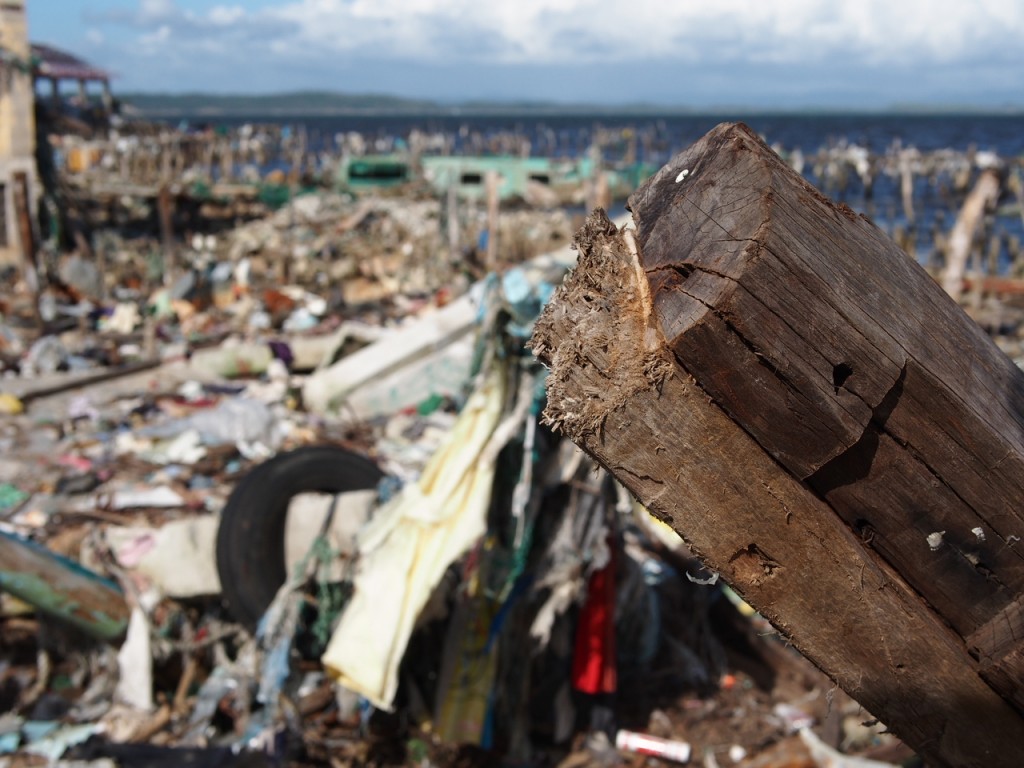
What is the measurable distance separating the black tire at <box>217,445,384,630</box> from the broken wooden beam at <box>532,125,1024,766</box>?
4.28m

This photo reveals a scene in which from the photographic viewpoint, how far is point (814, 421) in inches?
37.9

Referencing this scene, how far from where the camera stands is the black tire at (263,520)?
16.3 feet

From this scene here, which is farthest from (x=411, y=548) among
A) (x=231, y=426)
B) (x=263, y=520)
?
(x=231, y=426)

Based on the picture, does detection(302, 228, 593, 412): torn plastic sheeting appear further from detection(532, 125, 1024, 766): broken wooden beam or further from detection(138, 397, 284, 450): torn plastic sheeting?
detection(532, 125, 1024, 766): broken wooden beam

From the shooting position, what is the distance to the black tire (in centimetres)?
496

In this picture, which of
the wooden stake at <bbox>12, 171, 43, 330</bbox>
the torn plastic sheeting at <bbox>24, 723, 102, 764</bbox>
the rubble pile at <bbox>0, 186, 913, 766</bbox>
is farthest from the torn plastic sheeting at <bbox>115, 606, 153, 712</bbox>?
the wooden stake at <bbox>12, 171, 43, 330</bbox>

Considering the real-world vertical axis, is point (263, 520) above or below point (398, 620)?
below

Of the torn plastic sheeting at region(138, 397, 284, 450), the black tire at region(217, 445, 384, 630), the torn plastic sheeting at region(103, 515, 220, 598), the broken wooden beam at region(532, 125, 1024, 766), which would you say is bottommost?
the torn plastic sheeting at region(138, 397, 284, 450)

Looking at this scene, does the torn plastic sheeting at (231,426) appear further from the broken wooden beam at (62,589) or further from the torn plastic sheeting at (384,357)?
the broken wooden beam at (62,589)

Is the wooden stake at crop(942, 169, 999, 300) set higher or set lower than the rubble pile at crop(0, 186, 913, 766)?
higher

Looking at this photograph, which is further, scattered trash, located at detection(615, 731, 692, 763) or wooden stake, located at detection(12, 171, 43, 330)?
wooden stake, located at detection(12, 171, 43, 330)

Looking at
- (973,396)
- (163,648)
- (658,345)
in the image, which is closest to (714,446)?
(658,345)

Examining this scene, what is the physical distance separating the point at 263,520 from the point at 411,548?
1.37 m

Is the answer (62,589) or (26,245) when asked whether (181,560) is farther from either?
(26,245)
